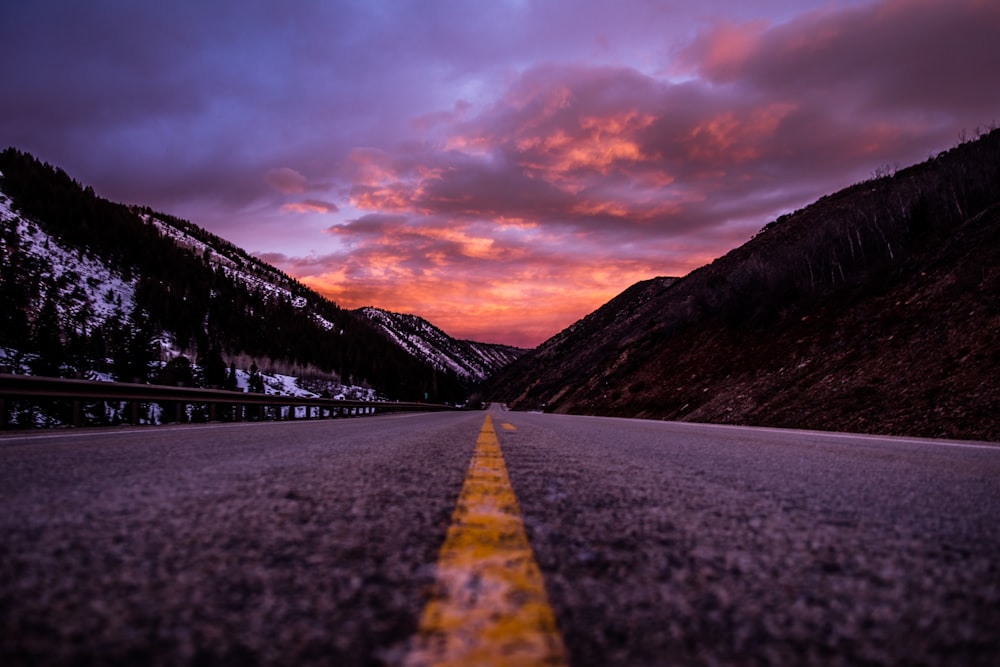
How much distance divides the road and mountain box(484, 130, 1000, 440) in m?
10.6

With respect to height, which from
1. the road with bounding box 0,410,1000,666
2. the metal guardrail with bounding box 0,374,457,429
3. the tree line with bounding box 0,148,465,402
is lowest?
the road with bounding box 0,410,1000,666

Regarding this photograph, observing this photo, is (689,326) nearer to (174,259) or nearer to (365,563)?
(365,563)

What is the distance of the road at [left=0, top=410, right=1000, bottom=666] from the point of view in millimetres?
966

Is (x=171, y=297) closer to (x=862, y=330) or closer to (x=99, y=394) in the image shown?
(x=99, y=394)

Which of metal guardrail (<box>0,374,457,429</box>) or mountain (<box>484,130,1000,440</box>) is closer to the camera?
metal guardrail (<box>0,374,457,429</box>)

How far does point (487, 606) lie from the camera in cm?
109

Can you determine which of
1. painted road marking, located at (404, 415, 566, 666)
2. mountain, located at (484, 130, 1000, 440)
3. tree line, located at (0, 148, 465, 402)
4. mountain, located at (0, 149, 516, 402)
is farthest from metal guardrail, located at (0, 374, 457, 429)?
tree line, located at (0, 148, 465, 402)

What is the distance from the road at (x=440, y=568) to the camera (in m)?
0.97

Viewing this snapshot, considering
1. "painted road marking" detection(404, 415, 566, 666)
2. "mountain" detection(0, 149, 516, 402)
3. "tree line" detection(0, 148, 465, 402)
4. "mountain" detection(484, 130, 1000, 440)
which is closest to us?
"painted road marking" detection(404, 415, 566, 666)

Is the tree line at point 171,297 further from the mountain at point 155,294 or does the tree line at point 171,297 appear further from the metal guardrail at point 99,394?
the metal guardrail at point 99,394

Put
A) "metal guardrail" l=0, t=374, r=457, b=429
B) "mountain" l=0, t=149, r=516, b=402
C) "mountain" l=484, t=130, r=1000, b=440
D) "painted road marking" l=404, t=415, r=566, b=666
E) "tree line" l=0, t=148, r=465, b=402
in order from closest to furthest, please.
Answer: "painted road marking" l=404, t=415, r=566, b=666
"metal guardrail" l=0, t=374, r=457, b=429
"mountain" l=484, t=130, r=1000, b=440
"mountain" l=0, t=149, r=516, b=402
"tree line" l=0, t=148, r=465, b=402

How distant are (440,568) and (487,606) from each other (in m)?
0.29

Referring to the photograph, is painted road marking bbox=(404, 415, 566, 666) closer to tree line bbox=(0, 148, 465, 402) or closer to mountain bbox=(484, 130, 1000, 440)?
mountain bbox=(484, 130, 1000, 440)

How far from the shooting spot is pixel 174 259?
14412 centimetres
